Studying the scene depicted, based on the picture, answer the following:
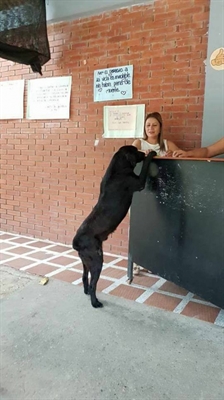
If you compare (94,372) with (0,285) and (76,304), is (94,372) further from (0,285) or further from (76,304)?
(0,285)

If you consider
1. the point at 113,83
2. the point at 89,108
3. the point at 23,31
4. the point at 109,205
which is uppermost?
the point at 23,31

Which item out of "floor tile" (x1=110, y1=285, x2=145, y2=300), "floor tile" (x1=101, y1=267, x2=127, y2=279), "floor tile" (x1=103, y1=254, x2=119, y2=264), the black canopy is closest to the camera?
"floor tile" (x1=110, y1=285, x2=145, y2=300)

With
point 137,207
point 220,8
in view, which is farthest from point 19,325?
point 220,8

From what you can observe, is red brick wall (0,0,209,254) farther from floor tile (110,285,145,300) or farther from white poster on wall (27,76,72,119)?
floor tile (110,285,145,300)

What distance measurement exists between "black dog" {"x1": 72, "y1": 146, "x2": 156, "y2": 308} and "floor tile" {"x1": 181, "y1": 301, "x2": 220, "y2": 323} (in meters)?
0.69

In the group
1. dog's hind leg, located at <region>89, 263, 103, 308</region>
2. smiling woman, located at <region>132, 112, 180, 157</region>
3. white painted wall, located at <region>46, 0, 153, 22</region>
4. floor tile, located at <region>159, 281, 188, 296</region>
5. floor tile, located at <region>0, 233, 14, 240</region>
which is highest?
white painted wall, located at <region>46, 0, 153, 22</region>

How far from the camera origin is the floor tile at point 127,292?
8.72ft

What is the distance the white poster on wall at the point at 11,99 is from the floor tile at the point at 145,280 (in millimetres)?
2784

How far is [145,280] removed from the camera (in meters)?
3.03

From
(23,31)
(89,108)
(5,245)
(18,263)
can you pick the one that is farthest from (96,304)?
(23,31)

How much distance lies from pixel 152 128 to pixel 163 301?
1597 mm

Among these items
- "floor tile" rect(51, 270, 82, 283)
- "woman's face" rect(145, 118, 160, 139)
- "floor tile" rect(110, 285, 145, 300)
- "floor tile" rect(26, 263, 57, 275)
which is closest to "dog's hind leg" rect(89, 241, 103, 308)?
"floor tile" rect(110, 285, 145, 300)

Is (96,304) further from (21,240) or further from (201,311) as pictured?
(21,240)

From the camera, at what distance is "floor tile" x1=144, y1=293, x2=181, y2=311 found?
2.50 metres
